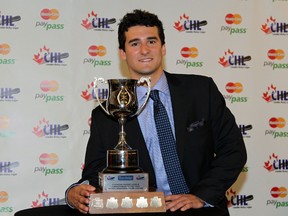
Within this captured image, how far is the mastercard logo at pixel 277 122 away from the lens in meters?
3.73

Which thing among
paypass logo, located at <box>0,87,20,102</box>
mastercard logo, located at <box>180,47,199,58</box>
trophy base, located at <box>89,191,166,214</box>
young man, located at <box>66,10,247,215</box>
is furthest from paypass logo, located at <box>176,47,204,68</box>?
trophy base, located at <box>89,191,166,214</box>

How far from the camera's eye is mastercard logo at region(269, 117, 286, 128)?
373 centimetres

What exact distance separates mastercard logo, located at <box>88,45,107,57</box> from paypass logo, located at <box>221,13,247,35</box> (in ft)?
3.12

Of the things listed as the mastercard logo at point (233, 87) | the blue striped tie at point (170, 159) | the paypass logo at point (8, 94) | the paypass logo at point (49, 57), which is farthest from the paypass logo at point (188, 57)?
the blue striped tie at point (170, 159)

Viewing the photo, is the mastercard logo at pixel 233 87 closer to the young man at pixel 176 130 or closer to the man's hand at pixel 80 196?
the young man at pixel 176 130

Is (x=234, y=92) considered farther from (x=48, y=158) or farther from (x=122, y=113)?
(x=122, y=113)

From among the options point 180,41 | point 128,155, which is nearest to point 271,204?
point 180,41

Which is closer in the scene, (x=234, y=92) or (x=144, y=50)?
(x=144, y=50)

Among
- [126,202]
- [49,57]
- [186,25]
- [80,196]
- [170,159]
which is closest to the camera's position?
[126,202]

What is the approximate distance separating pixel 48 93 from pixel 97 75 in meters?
0.39

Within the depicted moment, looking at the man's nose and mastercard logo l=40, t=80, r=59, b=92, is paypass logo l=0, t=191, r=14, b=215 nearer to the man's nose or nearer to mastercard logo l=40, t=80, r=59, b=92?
mastercard logo l=40, t=80, r=59, b=92

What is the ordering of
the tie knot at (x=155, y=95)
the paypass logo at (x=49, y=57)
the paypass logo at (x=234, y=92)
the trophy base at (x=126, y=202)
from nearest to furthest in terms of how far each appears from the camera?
the trophy base at (x=126, y=202) < the tie knot at (x=155, y=95) < the paypass logo at (x=49, y=57) < the paypass logo at (x=234, y=92)

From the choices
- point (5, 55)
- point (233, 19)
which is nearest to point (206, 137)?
point (233, 19)

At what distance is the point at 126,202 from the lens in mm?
1620
